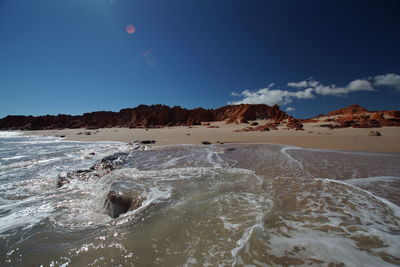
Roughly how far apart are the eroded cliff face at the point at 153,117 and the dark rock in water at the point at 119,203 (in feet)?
100.0

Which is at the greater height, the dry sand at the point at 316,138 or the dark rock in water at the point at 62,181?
the dry sand at the point at 316,138

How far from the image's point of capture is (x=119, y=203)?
2803 millimetres

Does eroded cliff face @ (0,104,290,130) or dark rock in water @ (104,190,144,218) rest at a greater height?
eroded cliff face @ (0,104,290,130)

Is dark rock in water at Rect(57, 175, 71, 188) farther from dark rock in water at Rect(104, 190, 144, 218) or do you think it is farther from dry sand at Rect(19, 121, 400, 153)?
dry sand at Rect(19, 121, 400, 153)

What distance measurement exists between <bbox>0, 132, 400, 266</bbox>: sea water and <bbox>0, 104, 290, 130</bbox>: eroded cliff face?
2955 cm

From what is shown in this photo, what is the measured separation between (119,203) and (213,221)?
64.6 inches

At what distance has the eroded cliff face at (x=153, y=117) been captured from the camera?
4090 centimetres

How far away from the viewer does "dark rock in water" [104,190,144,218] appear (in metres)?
2.66

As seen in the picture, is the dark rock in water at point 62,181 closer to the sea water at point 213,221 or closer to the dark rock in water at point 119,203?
the sea water at point 213,221

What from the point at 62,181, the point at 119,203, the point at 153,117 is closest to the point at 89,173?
the point at 62,181

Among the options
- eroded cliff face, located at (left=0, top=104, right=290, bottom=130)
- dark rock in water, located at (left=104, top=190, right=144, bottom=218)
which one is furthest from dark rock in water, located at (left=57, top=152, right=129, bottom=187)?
eroded cliff face, located at (left=0, top=104, right=290, bottom=130)

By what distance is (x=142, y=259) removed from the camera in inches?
63.6

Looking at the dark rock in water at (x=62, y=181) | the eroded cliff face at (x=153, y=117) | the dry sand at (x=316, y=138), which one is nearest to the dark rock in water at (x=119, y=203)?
the dark rock in water at (x=62, y=181)

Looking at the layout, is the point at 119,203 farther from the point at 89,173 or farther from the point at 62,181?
the point at 89,173
